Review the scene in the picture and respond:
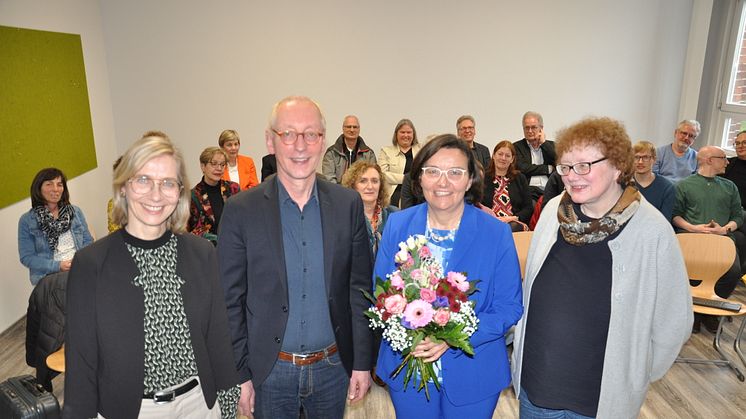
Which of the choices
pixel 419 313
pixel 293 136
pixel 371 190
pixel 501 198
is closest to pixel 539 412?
pixel 419 313

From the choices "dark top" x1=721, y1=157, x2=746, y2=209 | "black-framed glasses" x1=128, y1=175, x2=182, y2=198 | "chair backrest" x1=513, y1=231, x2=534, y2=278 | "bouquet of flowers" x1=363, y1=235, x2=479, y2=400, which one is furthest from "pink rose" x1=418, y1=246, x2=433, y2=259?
"dark top" x1=721, y1=157, x2=746, y2=209

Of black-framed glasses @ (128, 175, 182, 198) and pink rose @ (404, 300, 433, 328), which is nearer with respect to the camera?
black-framed glasses @ (128, 175, 182, 198)

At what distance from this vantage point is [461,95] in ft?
26.2

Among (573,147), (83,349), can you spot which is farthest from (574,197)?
(83,349)

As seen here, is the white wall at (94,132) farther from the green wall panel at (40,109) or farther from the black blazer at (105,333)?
the black blazer at (105,333)

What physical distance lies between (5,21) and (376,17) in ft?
14.9

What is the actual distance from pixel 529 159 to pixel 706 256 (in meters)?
2.44

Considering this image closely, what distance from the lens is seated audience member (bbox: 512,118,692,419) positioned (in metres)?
1.99

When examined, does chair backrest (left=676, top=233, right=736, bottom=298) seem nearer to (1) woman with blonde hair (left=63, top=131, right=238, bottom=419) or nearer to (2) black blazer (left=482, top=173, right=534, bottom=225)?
(2) black blazer (left=482, top=173, right=534, bottom=225)

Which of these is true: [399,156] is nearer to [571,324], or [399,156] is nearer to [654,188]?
[654,188]

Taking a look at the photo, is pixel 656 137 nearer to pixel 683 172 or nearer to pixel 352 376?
pixel 683 172

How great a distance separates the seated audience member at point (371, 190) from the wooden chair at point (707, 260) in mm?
2517

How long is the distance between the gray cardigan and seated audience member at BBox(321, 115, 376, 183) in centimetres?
471

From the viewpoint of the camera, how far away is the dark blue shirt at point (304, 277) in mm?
2143
